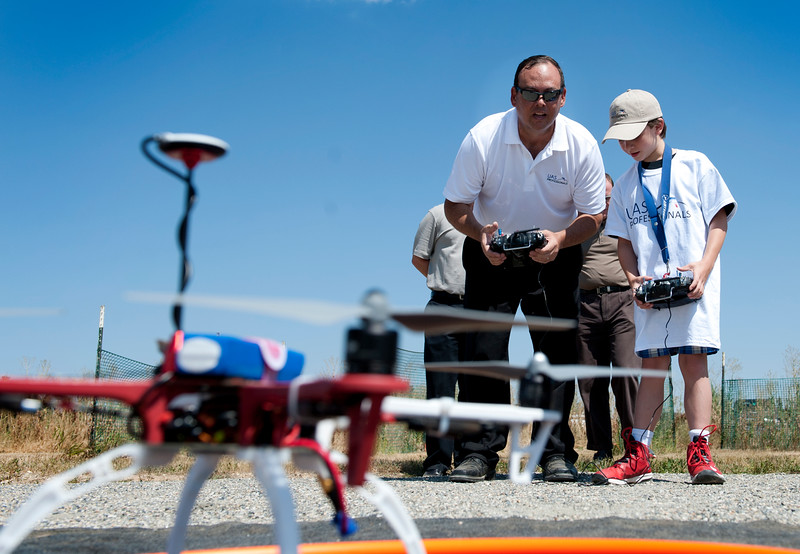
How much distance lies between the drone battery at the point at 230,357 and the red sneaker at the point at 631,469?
3234mm

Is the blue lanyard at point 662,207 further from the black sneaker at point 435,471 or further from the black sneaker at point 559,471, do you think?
the black sneaker at point 435,471

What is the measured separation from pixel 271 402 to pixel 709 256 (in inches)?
140

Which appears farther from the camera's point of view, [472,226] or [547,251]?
[472,226]

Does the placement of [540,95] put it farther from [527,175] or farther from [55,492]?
[55,492]

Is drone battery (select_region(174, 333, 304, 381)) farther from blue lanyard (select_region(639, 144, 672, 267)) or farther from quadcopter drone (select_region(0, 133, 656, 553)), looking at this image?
blue lanyard (select_region(639, 144, 672, 267))

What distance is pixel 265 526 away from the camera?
3250 millimetres

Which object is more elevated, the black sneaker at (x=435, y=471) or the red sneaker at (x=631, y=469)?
the red sneaker at (x=631, y=469)

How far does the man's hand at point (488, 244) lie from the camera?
4035 millimetres

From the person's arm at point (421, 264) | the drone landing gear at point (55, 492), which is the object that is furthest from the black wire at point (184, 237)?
the person's arm at point (421, 264)

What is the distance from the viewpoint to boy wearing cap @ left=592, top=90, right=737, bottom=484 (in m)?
4.24

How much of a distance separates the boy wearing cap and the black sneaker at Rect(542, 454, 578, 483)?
18cm

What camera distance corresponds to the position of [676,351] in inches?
168

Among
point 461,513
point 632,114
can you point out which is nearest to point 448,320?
point 461,513

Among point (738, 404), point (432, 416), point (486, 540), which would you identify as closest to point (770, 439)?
point (738, 404)
